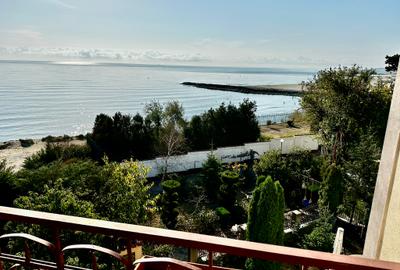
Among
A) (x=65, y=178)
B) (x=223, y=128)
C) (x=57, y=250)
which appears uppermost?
(x=57, y=250)

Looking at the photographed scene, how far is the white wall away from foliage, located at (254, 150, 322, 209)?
254 centimetres

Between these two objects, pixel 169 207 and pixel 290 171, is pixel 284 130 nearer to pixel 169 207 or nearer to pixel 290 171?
pixel 290 171

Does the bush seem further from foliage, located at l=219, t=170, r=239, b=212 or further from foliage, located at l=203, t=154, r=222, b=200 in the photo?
foliage, located at l=203, t=154, r=222, b=200

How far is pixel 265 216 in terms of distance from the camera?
787cm

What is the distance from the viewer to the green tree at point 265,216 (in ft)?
25.7

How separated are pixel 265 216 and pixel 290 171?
20.3 feet

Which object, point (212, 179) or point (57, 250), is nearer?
point (57, 250)

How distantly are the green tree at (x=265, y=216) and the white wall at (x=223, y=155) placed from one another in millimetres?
9185

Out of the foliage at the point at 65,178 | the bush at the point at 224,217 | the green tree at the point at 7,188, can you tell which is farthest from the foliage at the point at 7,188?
the bush at the point at 224,217

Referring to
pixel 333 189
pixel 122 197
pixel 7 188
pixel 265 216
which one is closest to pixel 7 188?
pixel 7 188

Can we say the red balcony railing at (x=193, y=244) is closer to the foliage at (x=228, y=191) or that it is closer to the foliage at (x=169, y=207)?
the foliage at (x=169, y=207)

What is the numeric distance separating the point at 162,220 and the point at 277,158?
5418 millimetres

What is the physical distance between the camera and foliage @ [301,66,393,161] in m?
17.0

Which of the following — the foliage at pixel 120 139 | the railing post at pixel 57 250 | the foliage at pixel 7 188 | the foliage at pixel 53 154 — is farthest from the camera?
the foliage at pixel 120 139
